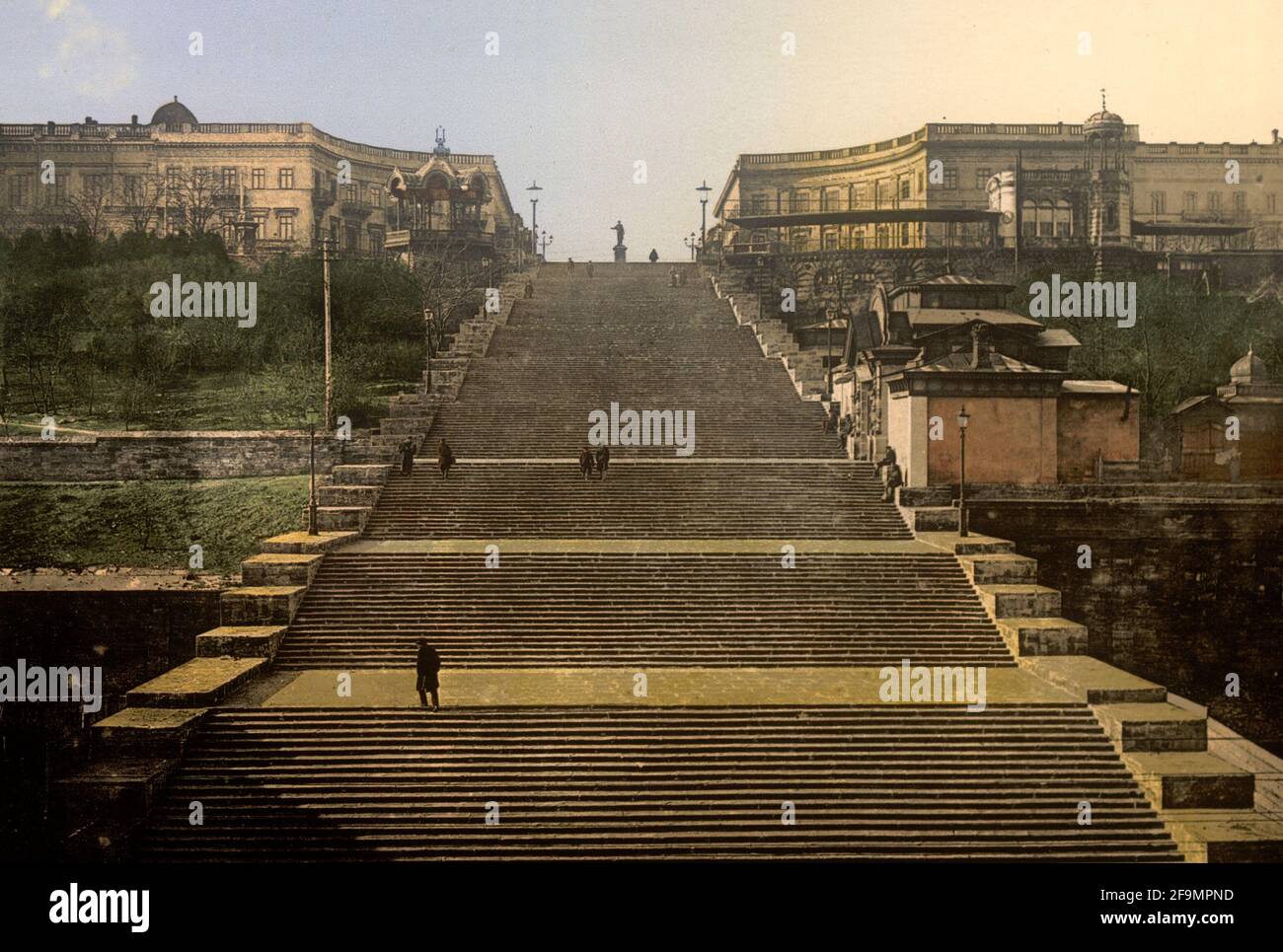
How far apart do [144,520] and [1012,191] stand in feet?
170

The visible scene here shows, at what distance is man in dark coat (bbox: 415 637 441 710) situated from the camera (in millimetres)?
16188

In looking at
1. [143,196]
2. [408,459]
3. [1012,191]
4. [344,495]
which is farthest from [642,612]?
[143,196]

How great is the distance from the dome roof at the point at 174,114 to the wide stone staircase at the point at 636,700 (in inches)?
2366

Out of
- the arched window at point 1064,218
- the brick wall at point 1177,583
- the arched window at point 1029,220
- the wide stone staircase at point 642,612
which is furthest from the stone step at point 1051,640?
the arched window at point 1064,218

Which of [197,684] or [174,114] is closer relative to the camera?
[197,684]

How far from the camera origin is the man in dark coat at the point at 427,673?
16188 mm

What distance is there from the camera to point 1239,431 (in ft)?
104

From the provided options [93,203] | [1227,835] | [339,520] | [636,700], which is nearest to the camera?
[1227,835]

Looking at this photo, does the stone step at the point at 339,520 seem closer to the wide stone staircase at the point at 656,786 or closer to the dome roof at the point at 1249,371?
the wide stone staircase at the point at 656,786

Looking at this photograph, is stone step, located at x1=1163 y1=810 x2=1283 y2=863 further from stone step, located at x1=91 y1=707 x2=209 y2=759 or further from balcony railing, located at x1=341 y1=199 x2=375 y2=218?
balcony railing, located at x1=341 y1=199 x2=375 y2=218

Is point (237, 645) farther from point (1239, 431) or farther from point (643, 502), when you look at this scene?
point (1239, 431)

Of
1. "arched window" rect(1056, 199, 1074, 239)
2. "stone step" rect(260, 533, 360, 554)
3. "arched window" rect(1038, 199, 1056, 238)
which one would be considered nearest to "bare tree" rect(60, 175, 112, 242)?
"stone step" rect(260, 533, 360, 554)

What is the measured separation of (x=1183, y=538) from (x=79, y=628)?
25349 mm
